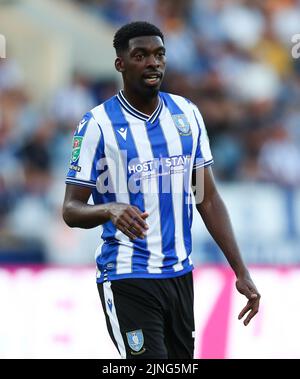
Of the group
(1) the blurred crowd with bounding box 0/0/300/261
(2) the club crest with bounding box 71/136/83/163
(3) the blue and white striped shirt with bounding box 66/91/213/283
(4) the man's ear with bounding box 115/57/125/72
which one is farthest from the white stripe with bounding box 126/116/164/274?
(1) the blurred crowd with bounding box 0/0/300/261

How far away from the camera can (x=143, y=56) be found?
5.02 metres

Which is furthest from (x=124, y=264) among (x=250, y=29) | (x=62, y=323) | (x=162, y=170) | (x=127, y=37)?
(x=250, y=29)

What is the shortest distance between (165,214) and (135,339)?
0.64m

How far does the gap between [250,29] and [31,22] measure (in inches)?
122

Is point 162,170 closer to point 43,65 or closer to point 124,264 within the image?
point 124,264

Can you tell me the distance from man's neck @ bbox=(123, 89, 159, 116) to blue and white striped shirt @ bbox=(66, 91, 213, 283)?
37 mm

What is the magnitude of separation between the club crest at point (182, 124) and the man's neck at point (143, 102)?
0.42 ft

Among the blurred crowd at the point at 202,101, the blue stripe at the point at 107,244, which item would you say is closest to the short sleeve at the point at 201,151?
the blue stripe at the point at 107,244

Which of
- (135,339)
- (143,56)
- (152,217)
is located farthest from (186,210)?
(143,56)

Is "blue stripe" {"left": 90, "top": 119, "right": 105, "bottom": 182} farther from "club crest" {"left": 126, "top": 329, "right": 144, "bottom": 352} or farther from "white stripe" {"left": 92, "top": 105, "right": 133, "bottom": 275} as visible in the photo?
"club crest" {"left": 126, "top": 329, "right": 144, "bottom": 352}

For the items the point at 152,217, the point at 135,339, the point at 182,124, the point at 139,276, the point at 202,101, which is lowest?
the point at 135,339

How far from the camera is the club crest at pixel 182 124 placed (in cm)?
518

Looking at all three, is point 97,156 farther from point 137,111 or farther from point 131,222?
point 131,222

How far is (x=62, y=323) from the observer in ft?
25.3
